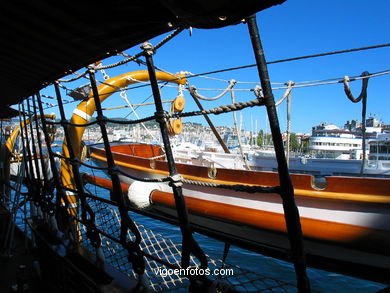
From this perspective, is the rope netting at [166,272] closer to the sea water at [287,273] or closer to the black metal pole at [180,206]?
the black metal pole at [180,206]

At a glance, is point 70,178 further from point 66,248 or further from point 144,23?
point 144,23

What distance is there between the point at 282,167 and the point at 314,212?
3.22m

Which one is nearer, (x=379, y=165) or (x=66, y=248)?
(x=66, y=248)

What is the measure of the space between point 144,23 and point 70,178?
4.36m

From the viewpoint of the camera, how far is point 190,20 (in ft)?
3.64

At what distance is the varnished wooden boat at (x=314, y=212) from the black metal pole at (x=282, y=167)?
38.7 inches

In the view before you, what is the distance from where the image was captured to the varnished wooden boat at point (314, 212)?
9.27ft

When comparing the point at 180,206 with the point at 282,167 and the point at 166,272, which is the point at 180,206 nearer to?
the point at 282,167

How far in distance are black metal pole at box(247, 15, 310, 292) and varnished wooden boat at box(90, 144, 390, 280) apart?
0.98 metres

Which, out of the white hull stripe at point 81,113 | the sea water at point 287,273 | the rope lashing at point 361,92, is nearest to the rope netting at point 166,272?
the sea water at point 287,273

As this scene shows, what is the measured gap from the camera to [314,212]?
12.9 feet

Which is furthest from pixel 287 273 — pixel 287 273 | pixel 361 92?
pixel 361 92

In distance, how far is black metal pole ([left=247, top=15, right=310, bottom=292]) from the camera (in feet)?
3.75

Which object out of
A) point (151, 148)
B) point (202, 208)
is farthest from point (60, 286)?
point (151, 148)
